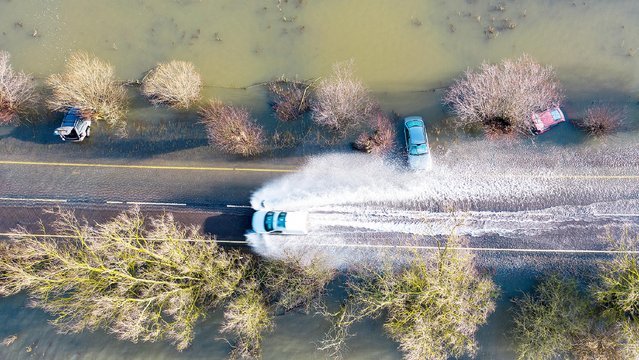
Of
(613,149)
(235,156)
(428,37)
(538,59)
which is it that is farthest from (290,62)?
(613,149)

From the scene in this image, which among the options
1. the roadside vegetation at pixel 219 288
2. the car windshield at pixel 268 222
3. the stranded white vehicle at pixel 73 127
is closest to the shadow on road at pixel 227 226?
the car windshield at pixel 268 222

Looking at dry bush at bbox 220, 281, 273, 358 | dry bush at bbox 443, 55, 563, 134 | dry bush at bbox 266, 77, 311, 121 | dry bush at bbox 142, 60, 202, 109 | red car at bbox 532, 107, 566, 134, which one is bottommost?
dry bush at bbox 220, 281, 273, 358

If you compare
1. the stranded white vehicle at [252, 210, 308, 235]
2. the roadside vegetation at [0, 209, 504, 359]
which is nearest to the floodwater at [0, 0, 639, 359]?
the stranded white vehicle at [252, 210, 308, 235]

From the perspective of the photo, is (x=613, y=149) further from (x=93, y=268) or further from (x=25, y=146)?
(x=25, y=146)

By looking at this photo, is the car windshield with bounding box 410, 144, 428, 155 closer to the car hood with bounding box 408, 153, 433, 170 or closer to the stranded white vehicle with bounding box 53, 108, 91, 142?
the car hood with bounding box 408, 153, 433, 170

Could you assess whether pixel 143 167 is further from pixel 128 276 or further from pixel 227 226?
pixel 128 276

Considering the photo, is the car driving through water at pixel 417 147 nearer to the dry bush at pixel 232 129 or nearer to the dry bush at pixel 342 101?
→ the dry bush at pixel 342 101

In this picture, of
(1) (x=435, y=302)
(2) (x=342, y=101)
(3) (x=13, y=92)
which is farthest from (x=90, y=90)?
(1) (x=435, y=302)
